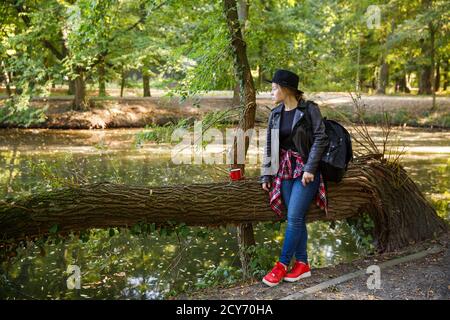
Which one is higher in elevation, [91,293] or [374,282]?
[374,282]

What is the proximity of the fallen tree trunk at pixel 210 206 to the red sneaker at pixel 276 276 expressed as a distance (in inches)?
24.8

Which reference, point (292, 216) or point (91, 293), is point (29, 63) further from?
point (292, 216)

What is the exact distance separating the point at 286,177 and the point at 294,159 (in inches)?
7.4

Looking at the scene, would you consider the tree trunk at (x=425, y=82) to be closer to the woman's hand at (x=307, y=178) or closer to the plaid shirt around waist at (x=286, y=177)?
the plaid shirt around waist at (x=286, y=177)

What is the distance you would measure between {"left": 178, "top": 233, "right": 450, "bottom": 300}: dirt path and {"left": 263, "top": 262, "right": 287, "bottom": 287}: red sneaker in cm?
5

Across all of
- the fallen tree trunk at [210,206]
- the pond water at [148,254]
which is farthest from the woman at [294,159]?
the pond water at [148,254]

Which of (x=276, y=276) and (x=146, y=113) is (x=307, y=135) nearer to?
(x=276, y=276)

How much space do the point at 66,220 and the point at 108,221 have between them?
1.26 ft

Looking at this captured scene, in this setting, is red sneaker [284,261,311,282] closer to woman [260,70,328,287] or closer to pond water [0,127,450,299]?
woman [260,70,328,287]

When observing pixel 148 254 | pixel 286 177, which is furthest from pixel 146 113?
pixel 286 177

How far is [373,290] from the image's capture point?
4.37m

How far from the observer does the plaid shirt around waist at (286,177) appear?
175 inches
